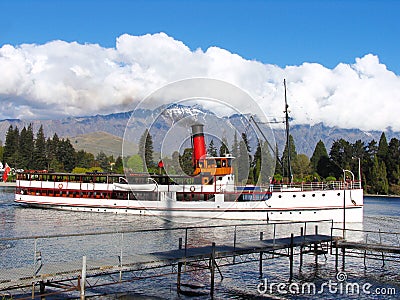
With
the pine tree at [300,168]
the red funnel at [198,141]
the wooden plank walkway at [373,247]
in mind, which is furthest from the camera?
the pine tree at [300,168]

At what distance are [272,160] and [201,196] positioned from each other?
72.7 meters

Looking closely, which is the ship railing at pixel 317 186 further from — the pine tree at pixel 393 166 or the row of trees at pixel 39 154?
the row of trees at pixel 39 154

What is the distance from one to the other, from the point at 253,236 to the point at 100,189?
29981 millimetres

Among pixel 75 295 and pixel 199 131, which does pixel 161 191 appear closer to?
pixel 199 131

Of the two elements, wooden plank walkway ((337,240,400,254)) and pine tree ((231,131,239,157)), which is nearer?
wooden plank walkway ((337,240,400,254))

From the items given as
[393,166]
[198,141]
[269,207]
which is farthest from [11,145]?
[269,207]

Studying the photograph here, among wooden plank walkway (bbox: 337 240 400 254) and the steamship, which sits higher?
the steamship

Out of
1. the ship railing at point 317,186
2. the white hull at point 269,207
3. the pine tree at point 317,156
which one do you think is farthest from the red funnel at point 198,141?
the pine tree at point 317,156

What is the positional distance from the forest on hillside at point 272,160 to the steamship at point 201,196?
27.7m

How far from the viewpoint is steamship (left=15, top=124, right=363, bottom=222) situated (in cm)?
5606

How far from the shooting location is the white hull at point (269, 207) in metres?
55.8

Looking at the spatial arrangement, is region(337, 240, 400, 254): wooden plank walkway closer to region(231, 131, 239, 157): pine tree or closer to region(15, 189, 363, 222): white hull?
region(15, 189, 363, 222): white hull

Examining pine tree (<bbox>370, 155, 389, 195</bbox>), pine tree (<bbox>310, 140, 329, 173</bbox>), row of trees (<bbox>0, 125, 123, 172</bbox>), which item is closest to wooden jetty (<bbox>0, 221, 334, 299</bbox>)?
pine tree (<bbox>370, 155, 389, 195</bbox>)

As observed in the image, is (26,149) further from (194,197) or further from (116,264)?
(116,264)
